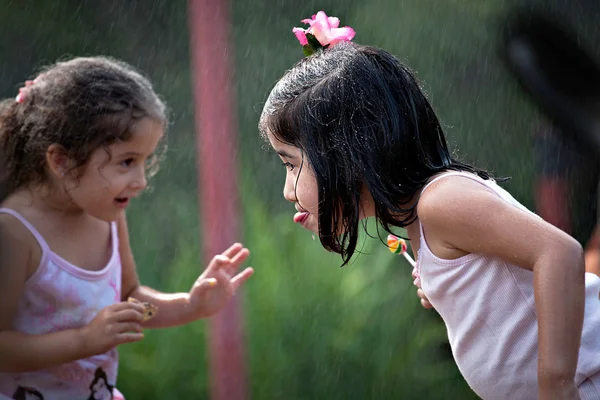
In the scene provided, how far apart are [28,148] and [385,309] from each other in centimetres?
156

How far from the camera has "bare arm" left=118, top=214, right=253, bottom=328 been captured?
2.37 meters

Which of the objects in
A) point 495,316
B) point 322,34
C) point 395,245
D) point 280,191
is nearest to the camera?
point 495,316

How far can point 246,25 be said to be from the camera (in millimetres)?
4395

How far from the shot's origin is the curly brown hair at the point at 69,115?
221 cm

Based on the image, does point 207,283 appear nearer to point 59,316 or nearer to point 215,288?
point 215,288

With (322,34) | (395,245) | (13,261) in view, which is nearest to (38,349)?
(13,261)

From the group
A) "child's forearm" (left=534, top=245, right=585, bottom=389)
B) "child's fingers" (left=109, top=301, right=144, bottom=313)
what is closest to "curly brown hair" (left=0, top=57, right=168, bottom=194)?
"child's fingers" (left=109, top=301, right=144, bottom=313)

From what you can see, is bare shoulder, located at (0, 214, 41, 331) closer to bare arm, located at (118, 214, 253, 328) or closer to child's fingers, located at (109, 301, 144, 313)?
child's fingers, located at (109, 301, 144, 313)

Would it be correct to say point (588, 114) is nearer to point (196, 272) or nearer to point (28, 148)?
point (196, 272)

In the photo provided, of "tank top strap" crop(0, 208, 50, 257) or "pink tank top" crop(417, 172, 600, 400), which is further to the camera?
"tank top strap" crop(0, 208, 50, 257)

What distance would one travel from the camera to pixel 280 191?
4.03 metres

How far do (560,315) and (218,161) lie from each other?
8.81 feet

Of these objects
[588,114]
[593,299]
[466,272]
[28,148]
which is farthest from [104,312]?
[588,114]

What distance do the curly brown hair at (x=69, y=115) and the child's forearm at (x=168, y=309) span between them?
483 mm
